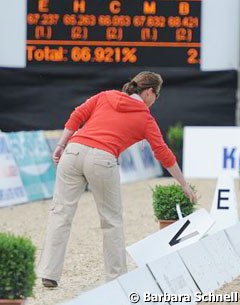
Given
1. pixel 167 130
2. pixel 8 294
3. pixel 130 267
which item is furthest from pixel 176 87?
pixel 8 294

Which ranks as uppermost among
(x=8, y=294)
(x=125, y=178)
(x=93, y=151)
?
(x=93, y=151)

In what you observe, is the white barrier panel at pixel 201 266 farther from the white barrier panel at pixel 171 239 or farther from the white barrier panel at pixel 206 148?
the white barrier panel at pixel 206 148

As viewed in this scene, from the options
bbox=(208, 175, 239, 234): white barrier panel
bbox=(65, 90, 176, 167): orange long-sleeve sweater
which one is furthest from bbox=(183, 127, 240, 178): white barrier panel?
bbox=(65, 90, 176, 167): orange long-sleeve sweater

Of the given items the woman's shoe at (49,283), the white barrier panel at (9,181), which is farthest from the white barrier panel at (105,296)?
the white barrier panel at (9,181)

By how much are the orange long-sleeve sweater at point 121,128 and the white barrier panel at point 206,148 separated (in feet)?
31.3

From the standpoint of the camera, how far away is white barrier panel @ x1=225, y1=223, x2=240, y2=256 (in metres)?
8.29

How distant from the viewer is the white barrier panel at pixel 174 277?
669 cm

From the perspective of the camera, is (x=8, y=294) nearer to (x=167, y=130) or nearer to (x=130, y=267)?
(x=130, y=267)

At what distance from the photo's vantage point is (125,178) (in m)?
18.8

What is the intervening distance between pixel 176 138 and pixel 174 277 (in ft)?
44.1

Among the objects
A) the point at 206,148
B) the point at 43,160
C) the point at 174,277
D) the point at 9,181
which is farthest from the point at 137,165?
the point at 174,277

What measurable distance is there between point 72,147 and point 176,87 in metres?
13.3

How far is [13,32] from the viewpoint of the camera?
778 inches

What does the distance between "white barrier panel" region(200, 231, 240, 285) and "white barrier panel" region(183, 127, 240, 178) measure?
8.81 m
